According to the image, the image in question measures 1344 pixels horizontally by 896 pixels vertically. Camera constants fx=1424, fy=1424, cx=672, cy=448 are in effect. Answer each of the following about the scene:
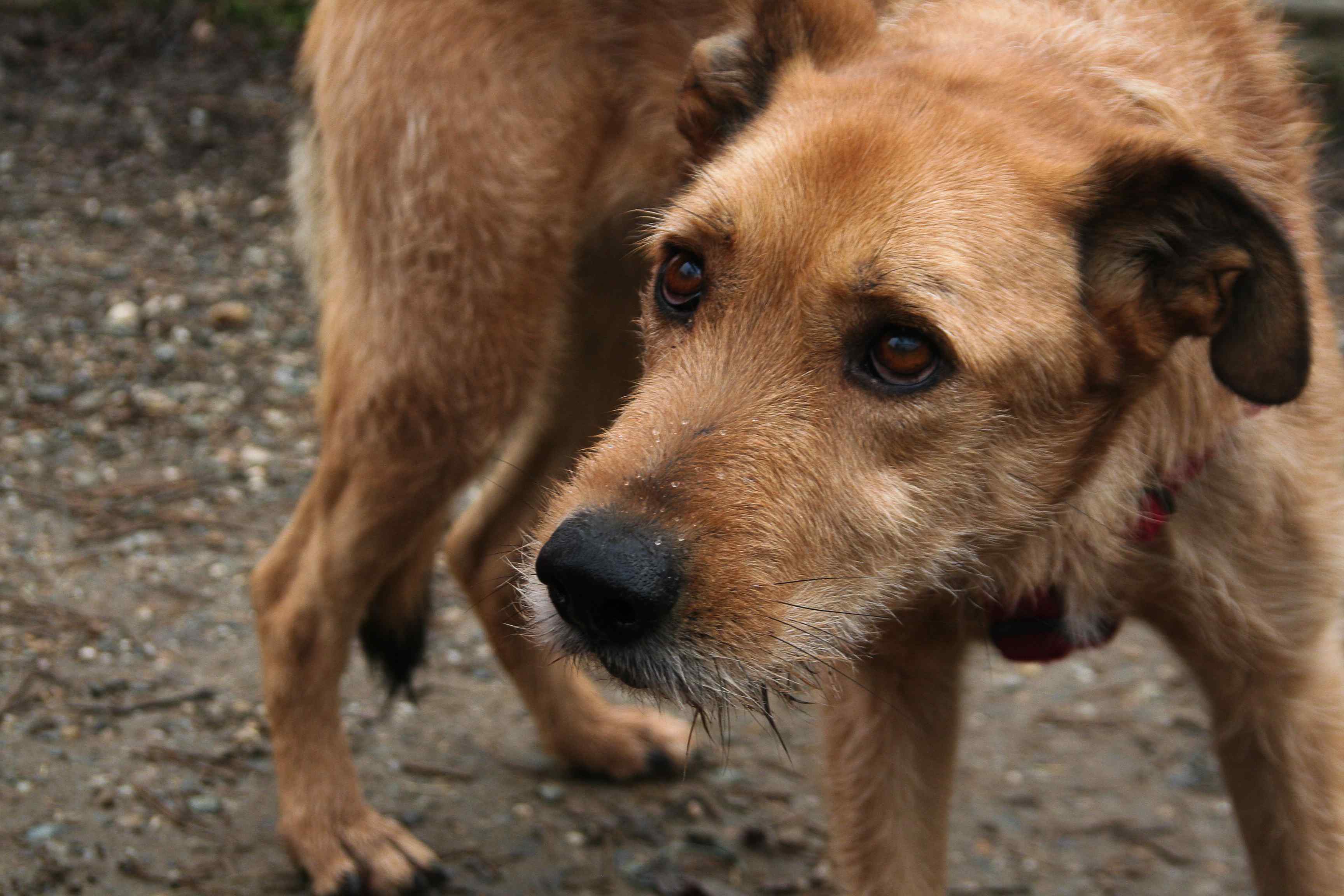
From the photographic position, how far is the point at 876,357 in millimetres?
2324

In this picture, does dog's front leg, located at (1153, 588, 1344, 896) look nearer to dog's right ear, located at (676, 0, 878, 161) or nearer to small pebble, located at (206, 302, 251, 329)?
dog's right ear, located at (676, 0, 878, 161)

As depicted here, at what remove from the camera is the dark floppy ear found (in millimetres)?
2354

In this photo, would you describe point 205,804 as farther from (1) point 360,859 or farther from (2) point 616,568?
(2) point 616,568

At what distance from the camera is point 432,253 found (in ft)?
10.9

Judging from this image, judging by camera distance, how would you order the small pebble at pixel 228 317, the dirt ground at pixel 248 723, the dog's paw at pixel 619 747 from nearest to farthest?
the dirt ground at pixel 248 723 < the dog's paw at pixel 619 747 < the small pebble at pixel 228 317

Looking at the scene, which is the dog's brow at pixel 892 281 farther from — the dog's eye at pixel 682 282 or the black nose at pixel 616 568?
the black nose at pixel 616 568

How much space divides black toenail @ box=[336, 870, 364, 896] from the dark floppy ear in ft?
7.47

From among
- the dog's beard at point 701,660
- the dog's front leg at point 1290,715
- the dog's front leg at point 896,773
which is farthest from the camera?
the dog's front leg at point 896,773

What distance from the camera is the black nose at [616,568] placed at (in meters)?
2.13

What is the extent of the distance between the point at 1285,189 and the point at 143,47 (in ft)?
24.3

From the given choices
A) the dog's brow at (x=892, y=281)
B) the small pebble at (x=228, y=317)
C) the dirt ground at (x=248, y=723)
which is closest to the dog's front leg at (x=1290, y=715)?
the dirt ground at (x=248, y=723)

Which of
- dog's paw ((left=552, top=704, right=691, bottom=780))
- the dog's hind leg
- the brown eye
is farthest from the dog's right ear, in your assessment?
dog's paw ((left=552, top=704, right=691, bottom=780))

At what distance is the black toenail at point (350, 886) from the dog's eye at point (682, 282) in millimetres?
1813

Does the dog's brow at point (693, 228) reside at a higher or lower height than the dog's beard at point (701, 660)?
higher
